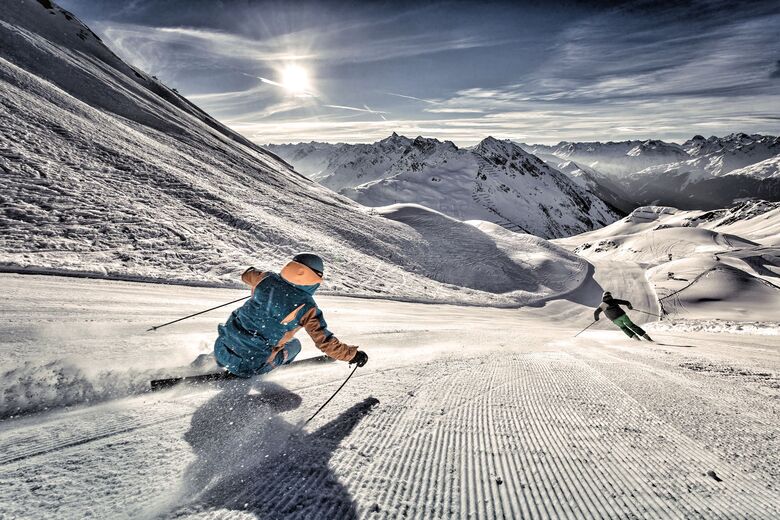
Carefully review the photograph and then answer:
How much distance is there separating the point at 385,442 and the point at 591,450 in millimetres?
1502

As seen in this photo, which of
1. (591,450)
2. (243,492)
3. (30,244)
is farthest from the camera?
→ (30,244)

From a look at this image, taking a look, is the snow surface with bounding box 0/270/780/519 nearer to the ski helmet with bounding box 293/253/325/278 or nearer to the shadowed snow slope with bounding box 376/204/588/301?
the ski helmet with bounding box 293/253/325/278

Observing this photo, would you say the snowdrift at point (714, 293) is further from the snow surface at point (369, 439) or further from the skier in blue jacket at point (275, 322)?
the skier in blue jacket at point (275, 322)

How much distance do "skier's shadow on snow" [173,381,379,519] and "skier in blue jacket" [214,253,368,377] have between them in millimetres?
480

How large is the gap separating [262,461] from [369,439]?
77 centimetres

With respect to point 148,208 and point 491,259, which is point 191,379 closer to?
point 148,208

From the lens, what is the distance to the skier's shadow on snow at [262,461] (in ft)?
6.56

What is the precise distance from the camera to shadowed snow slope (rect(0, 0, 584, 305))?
8.45 m

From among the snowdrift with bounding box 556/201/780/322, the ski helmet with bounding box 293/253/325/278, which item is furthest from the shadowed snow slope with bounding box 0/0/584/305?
the snowdrift with bounding box 556/201/780/322

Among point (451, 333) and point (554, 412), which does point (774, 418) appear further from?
point (451, 333)

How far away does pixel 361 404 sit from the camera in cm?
340

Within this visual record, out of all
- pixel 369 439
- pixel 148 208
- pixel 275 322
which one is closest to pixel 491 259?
pixel 148 208

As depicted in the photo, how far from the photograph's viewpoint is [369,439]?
109 inches

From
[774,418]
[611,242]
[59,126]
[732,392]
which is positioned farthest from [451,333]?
[611,242]
